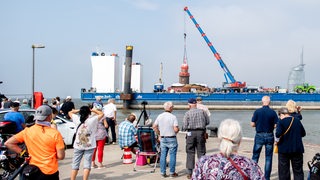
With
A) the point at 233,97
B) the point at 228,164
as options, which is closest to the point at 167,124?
the point at 228,164

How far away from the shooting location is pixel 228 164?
119 inches

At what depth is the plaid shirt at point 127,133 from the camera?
9.01 metres

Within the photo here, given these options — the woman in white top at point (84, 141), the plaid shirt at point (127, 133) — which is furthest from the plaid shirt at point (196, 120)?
the woman in white top at point (84, 141)

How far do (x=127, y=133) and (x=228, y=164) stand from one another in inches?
242

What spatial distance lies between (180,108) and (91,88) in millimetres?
14502

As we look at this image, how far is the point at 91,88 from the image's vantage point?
6562 cm

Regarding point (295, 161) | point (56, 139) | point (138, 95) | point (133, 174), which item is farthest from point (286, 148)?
point (138, 95)

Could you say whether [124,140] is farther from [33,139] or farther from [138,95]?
[138,95]

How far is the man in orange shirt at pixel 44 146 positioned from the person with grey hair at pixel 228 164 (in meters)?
1.86

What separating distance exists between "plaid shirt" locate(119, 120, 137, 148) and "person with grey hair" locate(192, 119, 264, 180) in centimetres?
594

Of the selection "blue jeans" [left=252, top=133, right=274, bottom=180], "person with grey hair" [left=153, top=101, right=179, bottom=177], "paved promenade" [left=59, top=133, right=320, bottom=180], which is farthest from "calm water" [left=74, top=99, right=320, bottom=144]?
"blue jeans" [left=252, top=133, right=274, bottom=180]

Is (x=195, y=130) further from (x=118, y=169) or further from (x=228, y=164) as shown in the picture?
(x=228, y=164)

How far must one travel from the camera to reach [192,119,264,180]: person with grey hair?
9.90ft

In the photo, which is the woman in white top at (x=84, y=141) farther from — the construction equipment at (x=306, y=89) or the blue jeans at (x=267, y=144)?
the construction equipment at (x=306, y=89)
